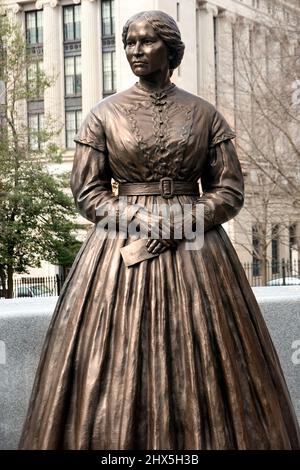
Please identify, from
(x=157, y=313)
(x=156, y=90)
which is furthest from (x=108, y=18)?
(x=157, y=313)

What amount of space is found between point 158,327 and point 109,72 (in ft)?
110

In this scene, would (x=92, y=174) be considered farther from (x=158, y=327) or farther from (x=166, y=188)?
(x=158, y=327)

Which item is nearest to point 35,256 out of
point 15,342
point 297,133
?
point 297,133

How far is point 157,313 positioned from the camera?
12.4 feet

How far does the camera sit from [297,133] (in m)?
18.8

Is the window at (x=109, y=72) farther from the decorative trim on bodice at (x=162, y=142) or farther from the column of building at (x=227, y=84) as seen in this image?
the decorative trim on bodice at (x=162, y=142)

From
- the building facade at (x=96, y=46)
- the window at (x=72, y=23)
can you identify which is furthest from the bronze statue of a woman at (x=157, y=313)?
the window at (x=72, y=23)

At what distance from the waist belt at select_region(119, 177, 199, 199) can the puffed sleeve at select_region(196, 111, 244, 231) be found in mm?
92

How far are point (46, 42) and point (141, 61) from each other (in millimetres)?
32569

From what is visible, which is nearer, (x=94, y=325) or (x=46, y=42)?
(x=94, y=325)

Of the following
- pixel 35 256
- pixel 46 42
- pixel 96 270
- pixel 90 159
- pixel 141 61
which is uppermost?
pixel 46 42
